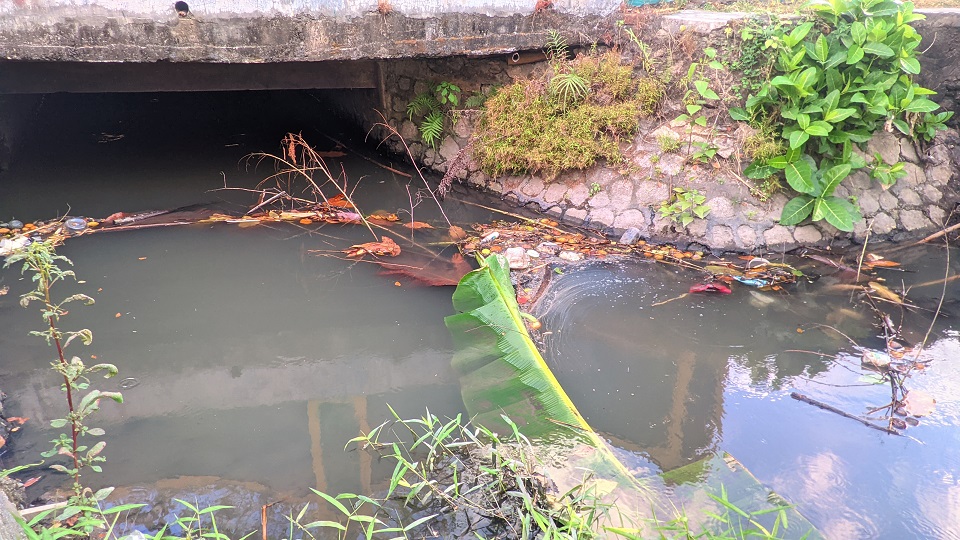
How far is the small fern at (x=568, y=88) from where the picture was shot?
629 cm

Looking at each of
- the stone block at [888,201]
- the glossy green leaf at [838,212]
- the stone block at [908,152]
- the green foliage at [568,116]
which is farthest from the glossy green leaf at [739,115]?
the stone block at [908,152]

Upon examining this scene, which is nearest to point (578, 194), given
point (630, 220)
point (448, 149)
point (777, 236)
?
point (630, 220)

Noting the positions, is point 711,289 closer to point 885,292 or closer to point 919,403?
point 885,292

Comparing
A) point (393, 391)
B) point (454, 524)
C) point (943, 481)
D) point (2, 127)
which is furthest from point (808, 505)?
point (2, 127)

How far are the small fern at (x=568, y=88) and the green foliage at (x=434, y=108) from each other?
1.20 m

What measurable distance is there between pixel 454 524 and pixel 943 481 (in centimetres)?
253

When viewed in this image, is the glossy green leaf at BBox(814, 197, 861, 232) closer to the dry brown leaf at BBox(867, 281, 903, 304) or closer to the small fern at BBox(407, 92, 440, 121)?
the dry brown leaf at BBox(867, 281, 903, 304)

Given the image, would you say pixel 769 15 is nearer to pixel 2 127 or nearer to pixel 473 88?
pixel 473 88

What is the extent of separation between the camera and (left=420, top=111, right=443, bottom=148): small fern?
7.08 metres

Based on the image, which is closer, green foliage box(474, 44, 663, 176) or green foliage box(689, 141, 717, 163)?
green foliage box(689, 141, 717, 163)

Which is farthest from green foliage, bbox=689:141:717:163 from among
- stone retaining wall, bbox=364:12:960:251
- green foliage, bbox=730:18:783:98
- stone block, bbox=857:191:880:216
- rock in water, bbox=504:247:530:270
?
rock in water, bbox=504:247:530:270

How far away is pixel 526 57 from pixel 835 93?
296 centimetres

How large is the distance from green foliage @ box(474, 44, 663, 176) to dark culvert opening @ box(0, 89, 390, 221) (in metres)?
1.82

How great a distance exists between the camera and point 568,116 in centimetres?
632
